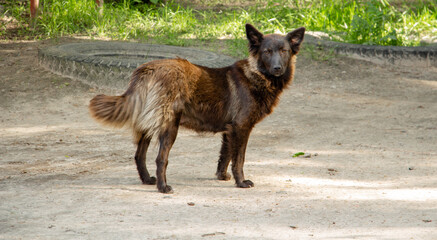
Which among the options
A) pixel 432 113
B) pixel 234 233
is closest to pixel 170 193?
pixel 234 233

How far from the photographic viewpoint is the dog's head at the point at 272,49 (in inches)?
192

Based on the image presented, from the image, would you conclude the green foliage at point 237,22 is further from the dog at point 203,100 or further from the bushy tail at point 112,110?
the bushy tail at point 112,110

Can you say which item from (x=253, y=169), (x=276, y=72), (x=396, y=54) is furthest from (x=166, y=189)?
(x=396, y=54)

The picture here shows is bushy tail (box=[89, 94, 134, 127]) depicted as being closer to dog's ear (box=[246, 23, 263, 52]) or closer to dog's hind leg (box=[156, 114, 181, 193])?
dog's hind leg (box=[156, 114, 181, 193])

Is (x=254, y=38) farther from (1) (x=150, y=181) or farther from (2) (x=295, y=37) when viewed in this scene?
(1) (x=150, y=181)

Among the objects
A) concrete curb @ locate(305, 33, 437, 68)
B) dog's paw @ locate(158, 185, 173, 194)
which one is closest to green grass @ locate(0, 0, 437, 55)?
concrete curb @ locate(305, 33, 437, 68)

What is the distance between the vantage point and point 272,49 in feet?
16.1

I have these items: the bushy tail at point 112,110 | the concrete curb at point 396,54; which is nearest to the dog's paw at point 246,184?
the bushy tail at point 112,110

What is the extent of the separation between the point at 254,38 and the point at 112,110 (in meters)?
1.41

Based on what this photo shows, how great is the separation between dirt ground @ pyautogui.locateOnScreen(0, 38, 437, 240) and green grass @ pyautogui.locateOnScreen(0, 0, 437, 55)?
1334mm

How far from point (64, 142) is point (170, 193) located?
225 centimetres

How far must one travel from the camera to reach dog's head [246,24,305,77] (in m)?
→ 4.88

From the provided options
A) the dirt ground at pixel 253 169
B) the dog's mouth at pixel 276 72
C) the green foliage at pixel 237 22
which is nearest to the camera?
the dirt ground at pixel 253 169

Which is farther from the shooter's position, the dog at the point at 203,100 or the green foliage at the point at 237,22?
the green foliage at the point at 237,22
